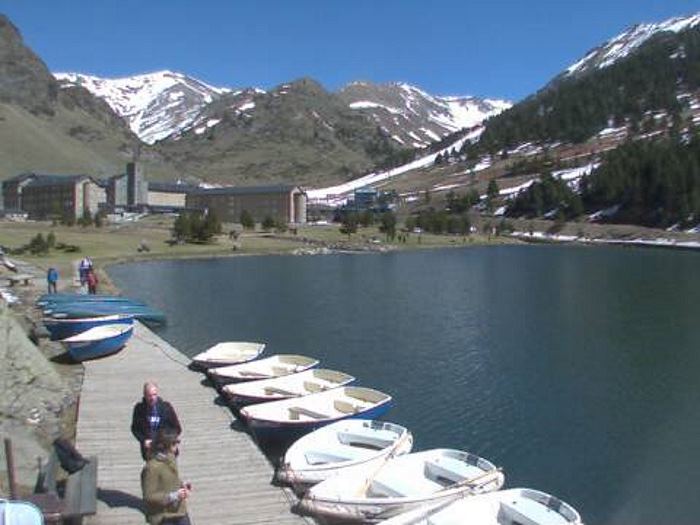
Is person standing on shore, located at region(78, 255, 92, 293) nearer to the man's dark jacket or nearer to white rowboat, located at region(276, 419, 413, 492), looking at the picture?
white rowboat, located at region(276, 419, 413, 492)

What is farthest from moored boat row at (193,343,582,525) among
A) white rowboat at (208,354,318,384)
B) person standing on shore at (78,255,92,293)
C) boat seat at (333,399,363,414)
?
person standing on shore at (78,255,92,293)

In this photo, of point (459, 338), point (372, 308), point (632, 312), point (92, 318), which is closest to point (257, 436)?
point (92, 318)

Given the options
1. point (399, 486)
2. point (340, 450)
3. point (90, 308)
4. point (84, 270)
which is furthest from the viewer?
point (84, 270)

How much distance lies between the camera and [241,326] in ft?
196

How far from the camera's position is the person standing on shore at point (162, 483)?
1399 cm

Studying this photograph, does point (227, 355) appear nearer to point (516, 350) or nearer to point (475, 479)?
point (475, 479)

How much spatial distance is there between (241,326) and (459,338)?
54.6 feet

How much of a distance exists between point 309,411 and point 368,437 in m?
4.14

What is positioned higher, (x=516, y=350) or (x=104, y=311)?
(x=104, y=311)

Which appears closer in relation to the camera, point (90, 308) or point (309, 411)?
point (309, 411)

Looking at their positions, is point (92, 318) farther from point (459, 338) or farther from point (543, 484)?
point (543, 484)

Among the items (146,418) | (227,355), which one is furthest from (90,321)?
(146,418)

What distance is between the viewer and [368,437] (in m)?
24.7

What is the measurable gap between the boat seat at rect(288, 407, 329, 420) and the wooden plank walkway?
2145mm
